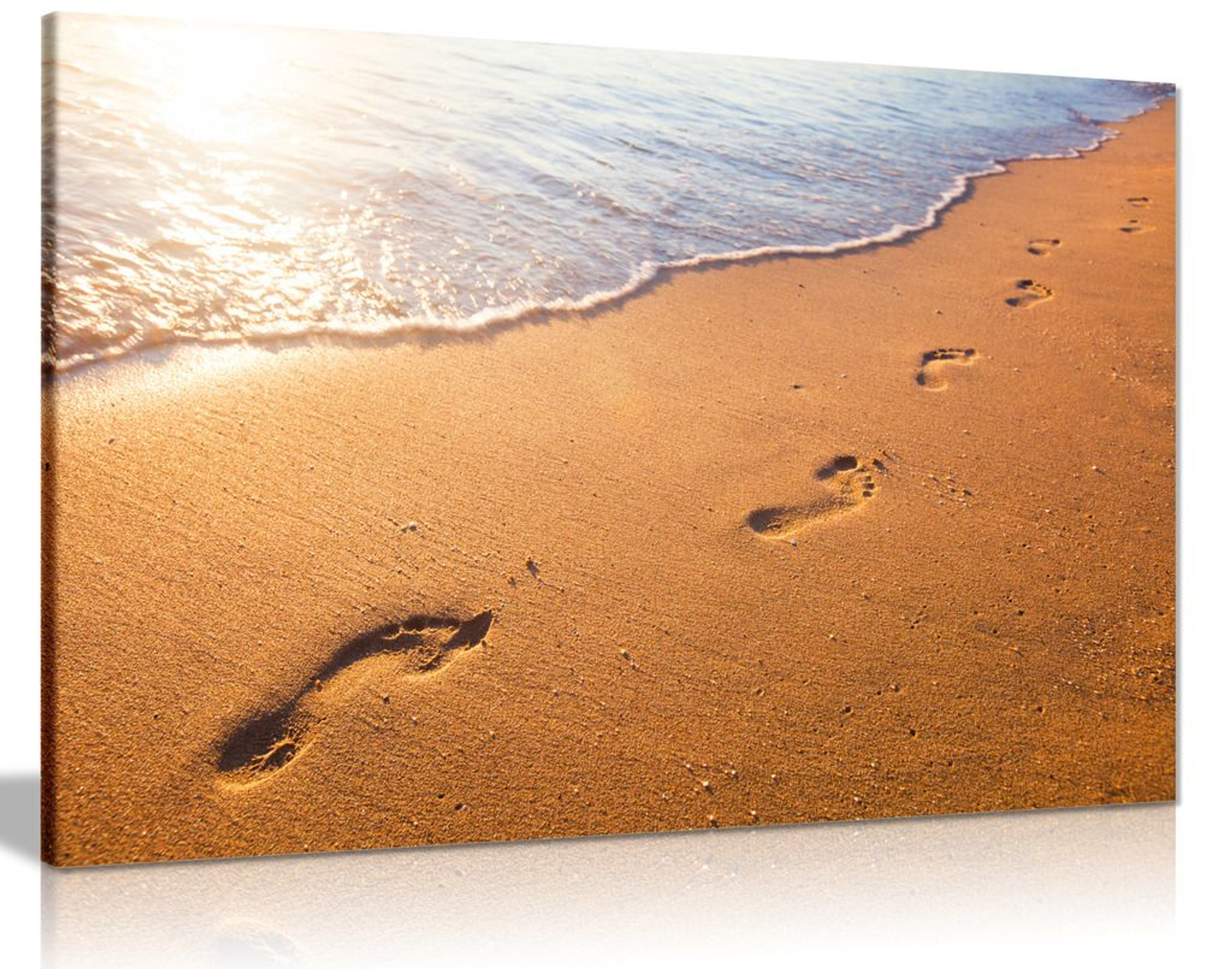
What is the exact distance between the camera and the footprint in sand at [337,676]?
2082mm

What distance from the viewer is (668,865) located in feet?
7.19

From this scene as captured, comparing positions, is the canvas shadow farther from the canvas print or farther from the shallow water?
the shallow water

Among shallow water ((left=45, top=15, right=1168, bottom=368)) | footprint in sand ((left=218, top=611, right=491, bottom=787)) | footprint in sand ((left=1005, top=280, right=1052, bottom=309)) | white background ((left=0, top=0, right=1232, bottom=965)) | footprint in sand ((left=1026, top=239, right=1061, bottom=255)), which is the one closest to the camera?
white background ((left=0, top=0, right=1232, bottom=965))

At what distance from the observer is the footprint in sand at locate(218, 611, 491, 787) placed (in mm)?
2082

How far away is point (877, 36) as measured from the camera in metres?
2.69

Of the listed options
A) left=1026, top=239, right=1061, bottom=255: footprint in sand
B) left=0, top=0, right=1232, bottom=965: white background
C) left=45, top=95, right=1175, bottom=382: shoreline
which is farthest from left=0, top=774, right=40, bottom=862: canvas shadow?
left=1026, top=239, right=1061, bottom=255: footprint in sand

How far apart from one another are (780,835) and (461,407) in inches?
49.4

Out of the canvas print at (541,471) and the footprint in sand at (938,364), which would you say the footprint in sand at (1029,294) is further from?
the footprint in sand at (938,364)

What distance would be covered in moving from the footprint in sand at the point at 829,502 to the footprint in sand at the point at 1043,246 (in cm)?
117

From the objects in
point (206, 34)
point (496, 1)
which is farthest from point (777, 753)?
point (206, 34)

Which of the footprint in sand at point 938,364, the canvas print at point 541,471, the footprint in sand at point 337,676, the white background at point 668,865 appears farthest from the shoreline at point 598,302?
the footprint in sand at point 337,676

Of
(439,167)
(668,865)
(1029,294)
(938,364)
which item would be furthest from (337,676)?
(1029,294)

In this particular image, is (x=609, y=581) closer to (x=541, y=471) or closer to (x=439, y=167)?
(x=541, y=471)

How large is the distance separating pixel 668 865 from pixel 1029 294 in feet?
6.96
